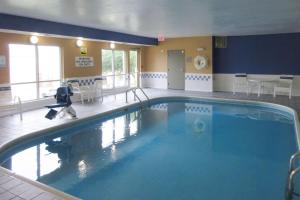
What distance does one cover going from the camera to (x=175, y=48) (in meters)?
11.8

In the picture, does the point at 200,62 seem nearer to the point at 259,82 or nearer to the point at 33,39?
the point at 259,82

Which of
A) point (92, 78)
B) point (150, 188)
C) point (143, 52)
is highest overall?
point (143, 52)

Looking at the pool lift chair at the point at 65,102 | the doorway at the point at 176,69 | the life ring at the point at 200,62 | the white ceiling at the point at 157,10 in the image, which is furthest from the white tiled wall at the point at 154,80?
the pool lift chair at the point at 65,102

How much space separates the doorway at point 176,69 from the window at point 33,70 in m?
5.11

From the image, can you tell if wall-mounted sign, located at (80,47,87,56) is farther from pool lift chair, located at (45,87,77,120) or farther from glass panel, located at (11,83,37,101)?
pool lift chair, located at (45,87,77,120)

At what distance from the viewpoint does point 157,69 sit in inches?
497

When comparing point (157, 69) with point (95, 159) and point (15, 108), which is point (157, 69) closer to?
point (15, 108)

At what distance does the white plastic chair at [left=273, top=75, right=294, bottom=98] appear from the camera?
9.60m

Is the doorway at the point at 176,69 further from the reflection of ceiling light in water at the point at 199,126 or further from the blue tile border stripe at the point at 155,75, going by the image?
the reflection of ceiling light in water at the point at 199,126

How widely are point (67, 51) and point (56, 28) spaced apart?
65.7 inches

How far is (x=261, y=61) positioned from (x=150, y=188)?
8447 millimetres

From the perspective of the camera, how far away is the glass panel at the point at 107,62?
10.6 m

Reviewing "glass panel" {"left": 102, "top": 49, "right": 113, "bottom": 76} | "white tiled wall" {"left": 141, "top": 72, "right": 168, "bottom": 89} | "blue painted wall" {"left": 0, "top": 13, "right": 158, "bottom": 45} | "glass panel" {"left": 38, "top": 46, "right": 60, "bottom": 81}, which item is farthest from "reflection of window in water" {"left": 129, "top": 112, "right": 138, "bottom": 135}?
"white tiled wall" {"left": 141, "top": 72, "right": 168, "bottom": 89}

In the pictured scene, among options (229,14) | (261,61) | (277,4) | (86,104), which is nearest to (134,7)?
(229,14)
